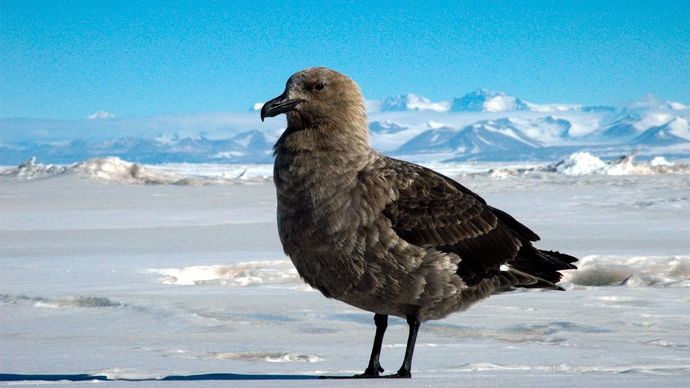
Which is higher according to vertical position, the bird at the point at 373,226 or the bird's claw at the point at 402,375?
the bird at the point at 373,226

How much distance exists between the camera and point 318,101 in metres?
5.65

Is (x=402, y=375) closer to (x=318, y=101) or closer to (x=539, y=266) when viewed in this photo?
(x=539, y=266)

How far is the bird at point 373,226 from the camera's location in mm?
5160

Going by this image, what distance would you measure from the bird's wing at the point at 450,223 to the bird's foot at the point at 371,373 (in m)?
0.71

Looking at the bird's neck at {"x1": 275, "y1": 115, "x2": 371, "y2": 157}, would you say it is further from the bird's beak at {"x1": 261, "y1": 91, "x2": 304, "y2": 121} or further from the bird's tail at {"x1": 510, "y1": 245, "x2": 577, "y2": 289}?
the bird's tail at {"x1": 510, "y1": 245, "x2": 577, "y2": 289}

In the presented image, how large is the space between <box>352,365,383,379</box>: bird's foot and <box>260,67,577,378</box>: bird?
0.03 ft

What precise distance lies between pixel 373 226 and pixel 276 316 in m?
2.50

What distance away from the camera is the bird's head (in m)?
5.62

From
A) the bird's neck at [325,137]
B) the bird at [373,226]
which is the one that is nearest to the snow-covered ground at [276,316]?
the bird at [373,226]

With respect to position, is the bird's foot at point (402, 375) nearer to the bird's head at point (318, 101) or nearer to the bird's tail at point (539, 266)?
the bird's tail at point (539, 266)

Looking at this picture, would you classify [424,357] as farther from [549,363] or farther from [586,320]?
[586,320]

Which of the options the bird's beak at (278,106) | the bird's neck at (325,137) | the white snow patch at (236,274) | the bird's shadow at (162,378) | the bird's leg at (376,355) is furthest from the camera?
the white snow patch at (236,274)

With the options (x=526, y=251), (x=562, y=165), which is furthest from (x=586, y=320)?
(x=562, y=165)

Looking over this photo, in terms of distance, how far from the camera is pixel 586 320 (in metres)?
7.36
